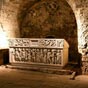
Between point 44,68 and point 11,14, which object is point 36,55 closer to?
point 44,68

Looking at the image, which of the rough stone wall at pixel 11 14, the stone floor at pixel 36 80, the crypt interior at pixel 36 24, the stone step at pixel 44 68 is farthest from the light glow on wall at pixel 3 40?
the stone floor at pixel 36 80

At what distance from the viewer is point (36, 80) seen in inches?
226

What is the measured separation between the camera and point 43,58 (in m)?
7.03

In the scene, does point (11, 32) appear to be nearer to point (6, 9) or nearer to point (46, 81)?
point (6, 9)

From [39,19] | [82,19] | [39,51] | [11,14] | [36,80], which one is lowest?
[36,80]

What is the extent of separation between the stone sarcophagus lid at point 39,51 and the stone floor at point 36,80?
547 millimetres

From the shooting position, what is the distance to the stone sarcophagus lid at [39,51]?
6.84 m

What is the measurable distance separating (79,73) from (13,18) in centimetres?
402

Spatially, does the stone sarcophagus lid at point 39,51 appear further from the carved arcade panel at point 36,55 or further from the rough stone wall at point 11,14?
the rough stone wall at point 11,14

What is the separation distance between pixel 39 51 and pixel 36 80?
1.55 metres

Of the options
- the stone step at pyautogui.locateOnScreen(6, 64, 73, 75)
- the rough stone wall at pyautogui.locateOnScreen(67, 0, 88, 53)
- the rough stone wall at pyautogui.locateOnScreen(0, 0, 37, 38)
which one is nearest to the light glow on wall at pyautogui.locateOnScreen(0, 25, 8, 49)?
the rough stone wall at pyautogui.locateOnScreen(0, 0, 37, 38)

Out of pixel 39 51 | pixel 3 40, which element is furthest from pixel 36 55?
pixel 3 40

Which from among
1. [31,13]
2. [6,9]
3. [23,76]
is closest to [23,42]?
[23,76]

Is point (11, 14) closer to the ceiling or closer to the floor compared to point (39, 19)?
closer to the ceiling
